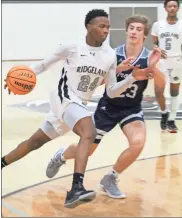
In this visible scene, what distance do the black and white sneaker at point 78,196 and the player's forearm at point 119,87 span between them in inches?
39.4

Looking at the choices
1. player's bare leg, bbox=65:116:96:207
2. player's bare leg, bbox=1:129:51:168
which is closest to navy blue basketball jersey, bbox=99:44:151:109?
player's bare leg, bbox=65:116:96:207

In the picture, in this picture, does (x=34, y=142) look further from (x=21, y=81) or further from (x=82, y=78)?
(x=82, y=78)

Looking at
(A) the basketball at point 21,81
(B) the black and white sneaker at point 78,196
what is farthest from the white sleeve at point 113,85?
(B) the black and white sneaker at point 78,196

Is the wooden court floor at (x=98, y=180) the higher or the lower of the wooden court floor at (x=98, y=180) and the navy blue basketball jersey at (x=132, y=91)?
the lower

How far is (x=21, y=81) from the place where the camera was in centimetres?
463

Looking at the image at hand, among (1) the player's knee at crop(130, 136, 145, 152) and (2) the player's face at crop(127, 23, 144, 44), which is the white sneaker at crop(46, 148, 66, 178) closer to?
(1) the player's knee at crop(130, 136, 145, 152)

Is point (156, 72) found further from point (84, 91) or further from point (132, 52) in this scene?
point (84, 91)

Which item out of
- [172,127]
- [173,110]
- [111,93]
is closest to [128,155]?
[111,93]

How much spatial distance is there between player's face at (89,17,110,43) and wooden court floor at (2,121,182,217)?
1.49m

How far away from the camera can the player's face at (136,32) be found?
4766 millimetres

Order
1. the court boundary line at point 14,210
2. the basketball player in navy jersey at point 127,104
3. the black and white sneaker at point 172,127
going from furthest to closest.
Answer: the black and white sneaker at point 172,127 → the basketball player in navy jersey at point 127,104 → the court boundary line at point 14,210

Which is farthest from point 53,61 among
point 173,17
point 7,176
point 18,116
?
point 18,116

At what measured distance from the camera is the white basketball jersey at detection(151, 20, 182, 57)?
7.97 metres

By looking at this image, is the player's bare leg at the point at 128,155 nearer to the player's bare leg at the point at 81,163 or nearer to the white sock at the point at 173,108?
the player's bare leg at the point at 81,163
